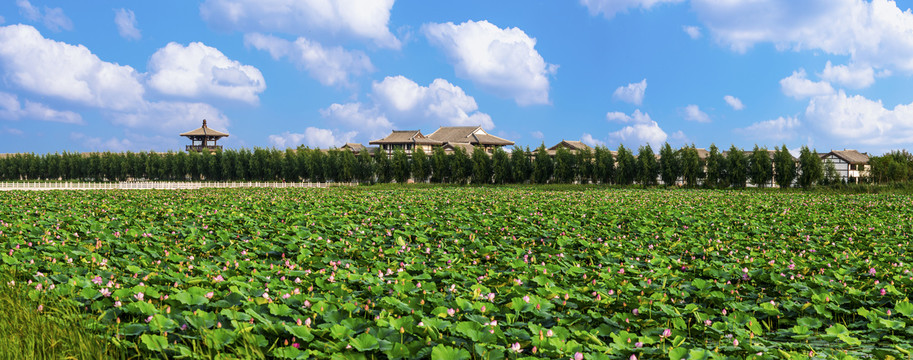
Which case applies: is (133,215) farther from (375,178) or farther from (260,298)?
(375,178)

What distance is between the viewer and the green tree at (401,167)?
46.2 m

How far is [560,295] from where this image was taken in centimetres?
470

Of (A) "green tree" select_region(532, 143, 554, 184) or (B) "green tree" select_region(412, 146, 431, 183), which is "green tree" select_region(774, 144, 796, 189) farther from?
(B) "green tree" select_region(412, 146, 431, 183)

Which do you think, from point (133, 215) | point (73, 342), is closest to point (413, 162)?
point (133, 215)

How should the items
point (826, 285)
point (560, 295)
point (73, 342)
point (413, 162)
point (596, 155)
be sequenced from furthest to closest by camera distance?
point (413, 162), point (596, 155), point (826, 285), point (560, 295), point (73, 342)

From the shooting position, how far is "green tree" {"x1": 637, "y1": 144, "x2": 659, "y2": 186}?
131 ft

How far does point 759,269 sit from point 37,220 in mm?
11116

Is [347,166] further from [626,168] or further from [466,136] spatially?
[626,168]

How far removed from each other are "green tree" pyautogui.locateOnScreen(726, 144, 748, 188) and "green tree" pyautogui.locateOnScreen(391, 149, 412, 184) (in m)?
23.7

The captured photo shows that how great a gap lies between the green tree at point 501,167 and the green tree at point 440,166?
3840mm

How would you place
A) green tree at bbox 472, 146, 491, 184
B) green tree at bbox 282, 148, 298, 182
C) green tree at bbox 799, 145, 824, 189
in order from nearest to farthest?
green tree at bbox 799, 145, 824, 189 → green tree at bbox 472, 146, 491, 184 → green tree at bbox 282, 148, 298, 182

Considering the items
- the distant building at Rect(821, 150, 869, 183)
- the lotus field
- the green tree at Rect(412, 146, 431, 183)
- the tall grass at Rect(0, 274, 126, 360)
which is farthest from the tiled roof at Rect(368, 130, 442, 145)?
the tall grass at Rect(0, 274, 126, 360)

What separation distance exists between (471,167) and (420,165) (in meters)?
4.20

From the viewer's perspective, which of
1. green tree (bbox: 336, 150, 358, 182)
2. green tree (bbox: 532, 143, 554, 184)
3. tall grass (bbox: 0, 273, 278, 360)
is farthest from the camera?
green tree (bbox: 336, 150, 358, 182)
